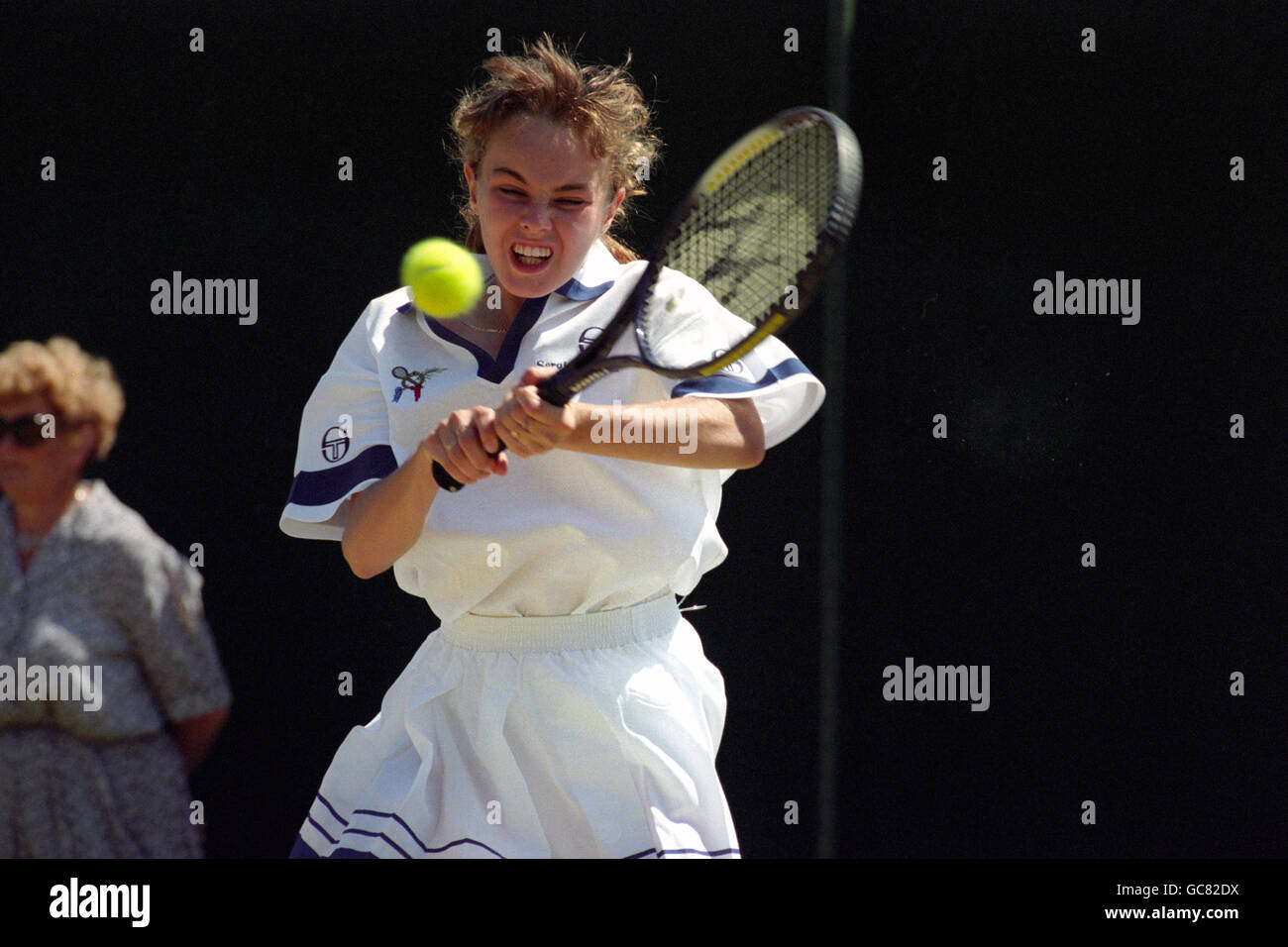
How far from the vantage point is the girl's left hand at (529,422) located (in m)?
1.83

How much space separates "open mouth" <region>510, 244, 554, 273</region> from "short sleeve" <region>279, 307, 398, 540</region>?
25 cm

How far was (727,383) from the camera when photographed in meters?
2.05

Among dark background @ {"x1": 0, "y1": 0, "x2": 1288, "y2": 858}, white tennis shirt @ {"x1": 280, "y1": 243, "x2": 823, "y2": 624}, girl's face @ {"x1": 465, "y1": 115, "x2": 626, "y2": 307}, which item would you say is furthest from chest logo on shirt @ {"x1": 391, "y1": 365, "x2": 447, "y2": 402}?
dark background @ {"x1": 0, "y1": 0, "x2": 1288, "y2": 858}

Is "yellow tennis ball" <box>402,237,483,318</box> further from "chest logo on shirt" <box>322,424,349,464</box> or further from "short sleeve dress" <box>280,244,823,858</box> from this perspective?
"chest logo on shirt" <box>322,424,349,464</box>

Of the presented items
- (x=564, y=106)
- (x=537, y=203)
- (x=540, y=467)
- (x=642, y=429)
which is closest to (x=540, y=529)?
(x=540, y=467)

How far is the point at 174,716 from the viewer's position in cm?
163

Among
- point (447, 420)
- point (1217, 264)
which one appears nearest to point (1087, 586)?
point (1217, 264)

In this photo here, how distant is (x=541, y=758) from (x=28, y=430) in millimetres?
748

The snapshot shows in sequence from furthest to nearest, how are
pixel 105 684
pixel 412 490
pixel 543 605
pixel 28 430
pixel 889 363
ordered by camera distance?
pixel 889 363
pixel 543 605
pixel 412 490
pixel 28 430
pixel 105 684

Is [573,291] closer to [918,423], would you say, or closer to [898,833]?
[918,423]

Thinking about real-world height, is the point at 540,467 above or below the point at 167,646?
above

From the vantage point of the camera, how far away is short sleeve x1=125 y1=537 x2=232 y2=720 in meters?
1.64

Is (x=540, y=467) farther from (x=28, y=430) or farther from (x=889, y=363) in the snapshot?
(x=889, y=363)
